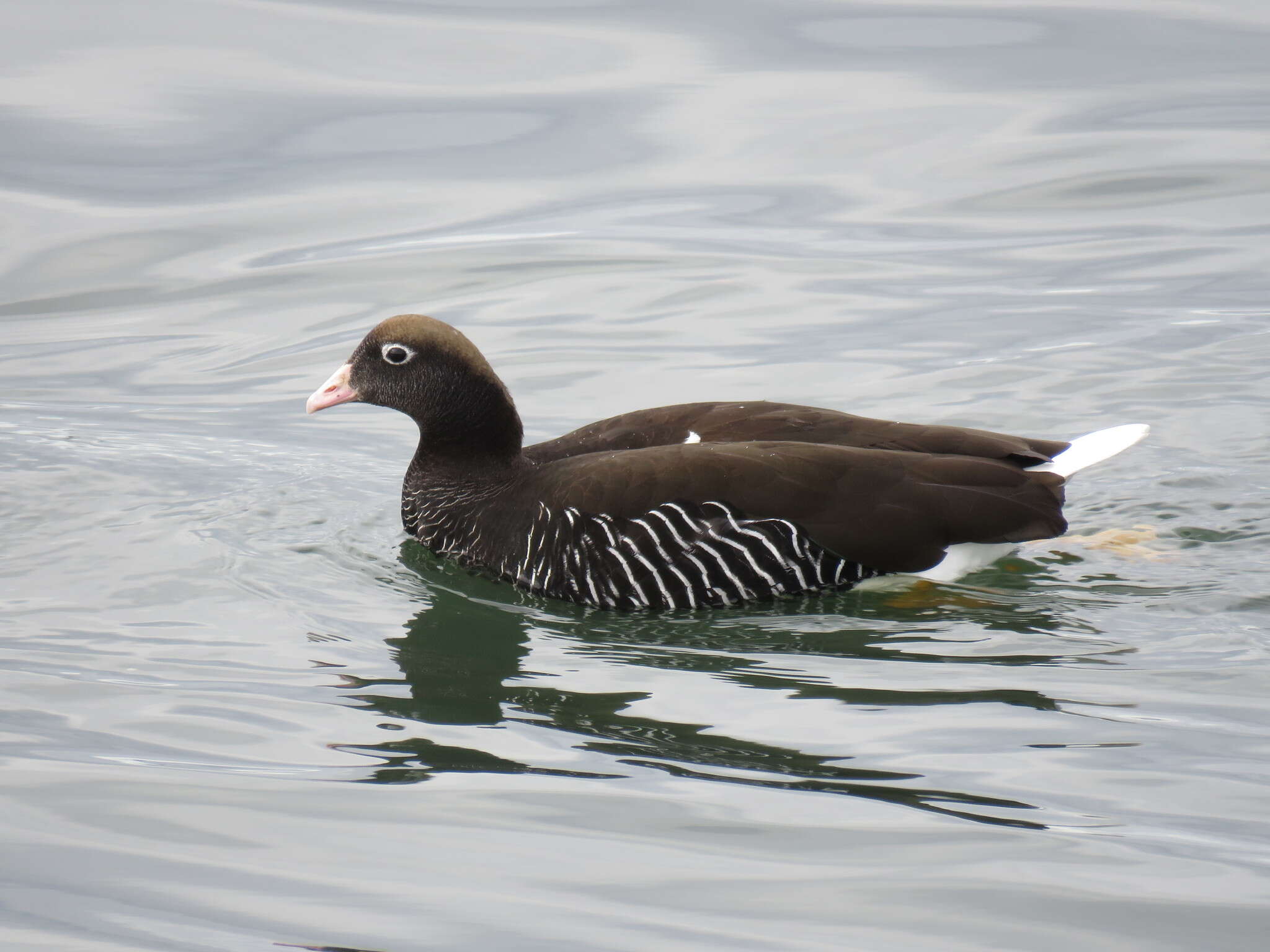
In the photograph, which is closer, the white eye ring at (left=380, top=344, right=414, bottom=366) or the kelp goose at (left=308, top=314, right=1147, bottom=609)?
the kelp goose at (left=308, top=314, right=1147, bottom=609)

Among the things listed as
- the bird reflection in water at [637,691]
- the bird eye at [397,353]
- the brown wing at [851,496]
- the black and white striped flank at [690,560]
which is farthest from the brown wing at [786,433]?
Result: the bird eye at [397,353]

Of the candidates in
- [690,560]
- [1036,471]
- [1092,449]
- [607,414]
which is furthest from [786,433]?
[607,414]

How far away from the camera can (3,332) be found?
515 inches

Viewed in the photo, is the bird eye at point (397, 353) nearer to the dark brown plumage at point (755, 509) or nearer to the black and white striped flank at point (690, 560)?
the dark brown plumage at point (755, 509)

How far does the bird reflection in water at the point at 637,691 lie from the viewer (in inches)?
234

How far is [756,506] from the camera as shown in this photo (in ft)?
25.2

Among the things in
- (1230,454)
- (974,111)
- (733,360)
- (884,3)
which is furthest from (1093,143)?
(1230,454)

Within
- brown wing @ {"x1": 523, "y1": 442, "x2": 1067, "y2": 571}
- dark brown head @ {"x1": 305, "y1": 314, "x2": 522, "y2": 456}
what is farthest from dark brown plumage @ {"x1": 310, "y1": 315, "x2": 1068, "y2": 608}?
dark brown head @ {"x1": 305, "y1": 314, "x2": 522, "y2": 456}

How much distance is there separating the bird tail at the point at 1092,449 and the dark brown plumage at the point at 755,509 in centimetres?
7

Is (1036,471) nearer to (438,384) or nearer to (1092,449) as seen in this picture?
(1092,449)

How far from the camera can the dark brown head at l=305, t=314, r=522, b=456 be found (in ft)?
27.8

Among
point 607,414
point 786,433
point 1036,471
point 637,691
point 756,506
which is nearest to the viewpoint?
point 637,691

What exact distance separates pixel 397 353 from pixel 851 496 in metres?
2.41

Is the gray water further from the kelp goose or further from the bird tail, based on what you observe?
the bird tail
